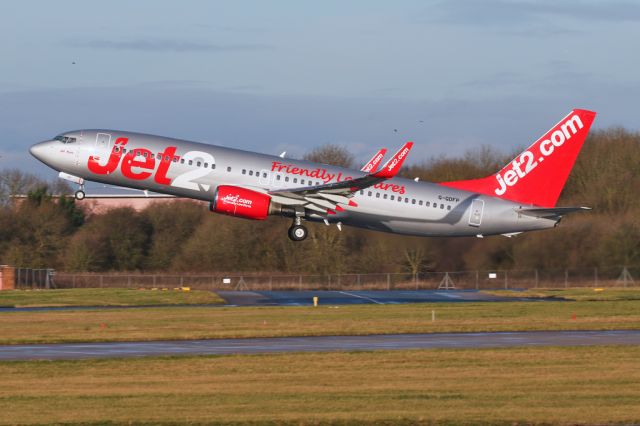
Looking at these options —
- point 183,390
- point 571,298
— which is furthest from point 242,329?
point 571,298

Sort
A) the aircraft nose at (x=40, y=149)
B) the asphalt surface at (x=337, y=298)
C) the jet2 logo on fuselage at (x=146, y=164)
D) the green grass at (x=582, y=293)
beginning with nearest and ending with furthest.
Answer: the jet2 logo on fuselage at (x=146, y=164)
the aircraft nose at (x=40, y=149)
the asphalt surface at (x=337, y=298)
the green grass at (x=582, y=293)

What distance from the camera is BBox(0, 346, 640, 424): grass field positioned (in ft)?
79.9

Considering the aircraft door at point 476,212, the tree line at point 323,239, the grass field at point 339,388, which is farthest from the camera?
the tree line at point 323,239

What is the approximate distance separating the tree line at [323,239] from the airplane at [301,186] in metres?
5.98

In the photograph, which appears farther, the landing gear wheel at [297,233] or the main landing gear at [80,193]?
the landing gear wheel at [297,233]

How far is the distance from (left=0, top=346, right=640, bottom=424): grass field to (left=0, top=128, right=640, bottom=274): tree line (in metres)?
26.2

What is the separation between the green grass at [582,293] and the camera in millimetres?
61709

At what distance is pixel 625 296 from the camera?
205ft

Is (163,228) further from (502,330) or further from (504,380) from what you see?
(504,380)

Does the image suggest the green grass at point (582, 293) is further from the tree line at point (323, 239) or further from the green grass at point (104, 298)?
the green grass at point (104, 298)

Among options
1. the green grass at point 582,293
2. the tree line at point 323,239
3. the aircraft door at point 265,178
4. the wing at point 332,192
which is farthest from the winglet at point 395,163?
the green grass at point 582,293

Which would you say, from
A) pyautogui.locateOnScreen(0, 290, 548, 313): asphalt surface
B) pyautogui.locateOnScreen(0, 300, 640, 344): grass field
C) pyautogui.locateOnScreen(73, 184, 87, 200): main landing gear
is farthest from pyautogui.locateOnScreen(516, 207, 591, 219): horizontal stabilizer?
pyautogui.locateOnScreen(73, 184, 87, 200): main landing gear

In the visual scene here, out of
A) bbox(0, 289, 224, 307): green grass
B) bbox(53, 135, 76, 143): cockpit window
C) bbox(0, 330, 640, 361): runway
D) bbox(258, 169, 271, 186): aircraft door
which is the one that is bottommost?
bbox(0, 330, 640, 361): runway

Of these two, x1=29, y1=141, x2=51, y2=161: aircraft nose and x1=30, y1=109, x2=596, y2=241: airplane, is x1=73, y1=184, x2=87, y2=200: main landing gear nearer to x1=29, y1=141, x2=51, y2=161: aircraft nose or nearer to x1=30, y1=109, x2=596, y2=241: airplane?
x1=30, y1=109, x2=596, y2=241: airplane
